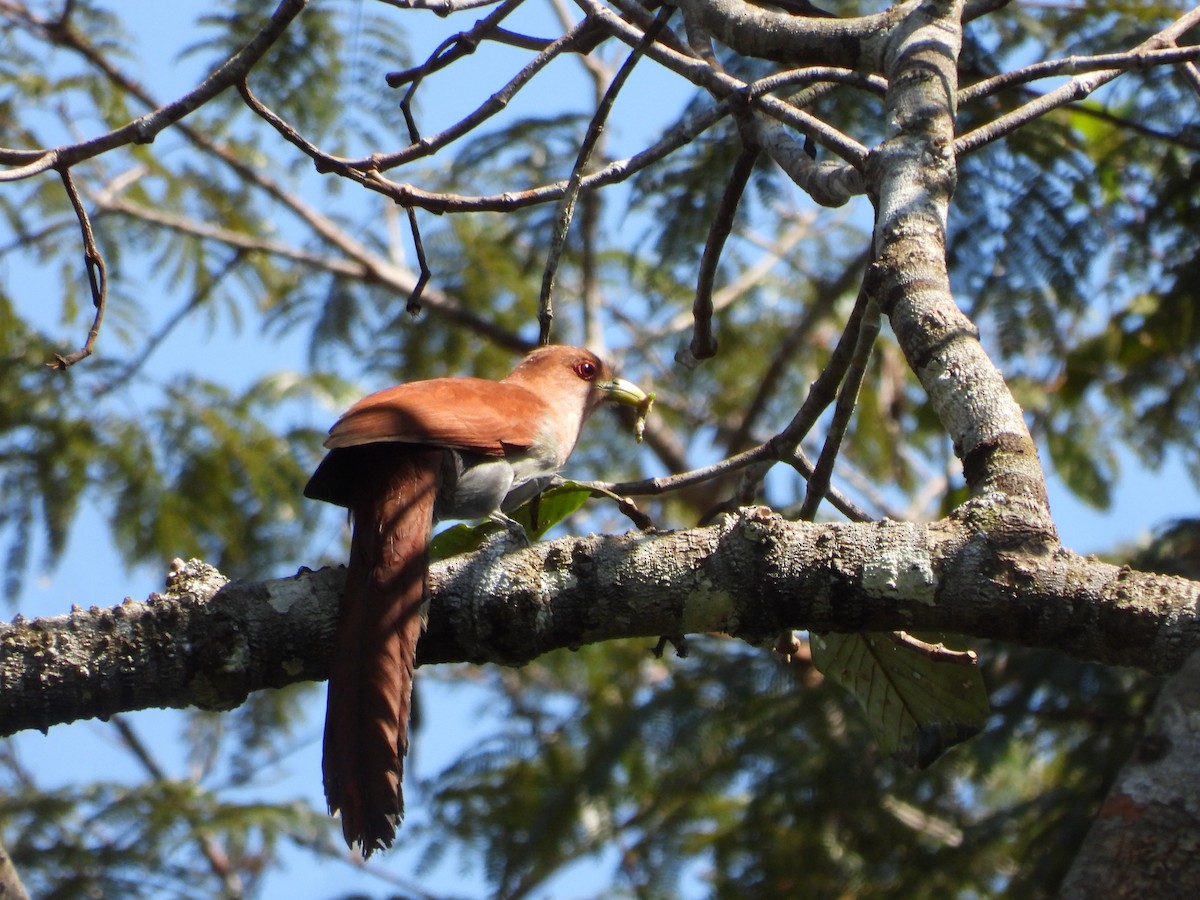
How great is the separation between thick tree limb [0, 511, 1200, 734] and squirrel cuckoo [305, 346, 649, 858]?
0.11 metres

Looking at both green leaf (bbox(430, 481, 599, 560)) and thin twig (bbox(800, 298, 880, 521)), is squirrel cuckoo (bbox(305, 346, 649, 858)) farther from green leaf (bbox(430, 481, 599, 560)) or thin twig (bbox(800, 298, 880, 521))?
thin twig (bbox(800, 298, 880, 521))

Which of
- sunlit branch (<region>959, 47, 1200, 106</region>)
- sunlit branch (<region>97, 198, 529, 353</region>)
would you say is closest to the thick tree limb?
sunlit branch (<region>959, 47, 1200, 106</region>)

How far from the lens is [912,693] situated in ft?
8.90

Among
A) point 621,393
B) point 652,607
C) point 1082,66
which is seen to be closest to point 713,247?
point 1082,66

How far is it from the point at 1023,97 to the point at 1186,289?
3.35 feet

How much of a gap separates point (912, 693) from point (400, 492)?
3.96ft

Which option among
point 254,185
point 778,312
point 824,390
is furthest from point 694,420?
point 824,390

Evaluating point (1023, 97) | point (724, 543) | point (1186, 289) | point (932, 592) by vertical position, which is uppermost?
point (1023, 97)

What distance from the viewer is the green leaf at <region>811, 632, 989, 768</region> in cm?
265

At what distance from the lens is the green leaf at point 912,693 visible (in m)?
2.65

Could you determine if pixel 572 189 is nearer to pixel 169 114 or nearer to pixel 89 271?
pixel 169 114

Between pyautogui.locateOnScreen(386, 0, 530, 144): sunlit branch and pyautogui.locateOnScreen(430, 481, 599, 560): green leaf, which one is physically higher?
pyautogui.locateOnScreen(386, 0, 530, 144): sunlit branch

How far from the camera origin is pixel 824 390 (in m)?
2.78

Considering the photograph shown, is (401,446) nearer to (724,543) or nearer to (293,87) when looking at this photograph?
(724,543)
